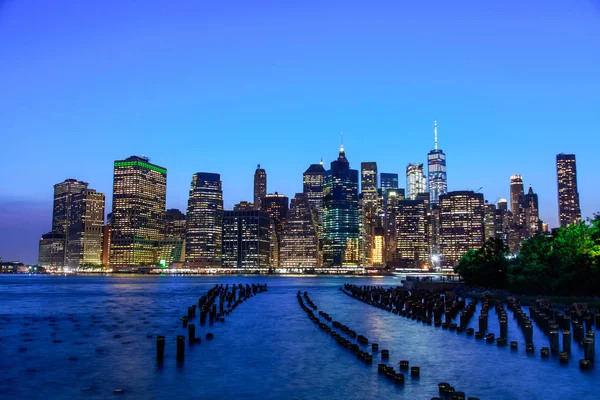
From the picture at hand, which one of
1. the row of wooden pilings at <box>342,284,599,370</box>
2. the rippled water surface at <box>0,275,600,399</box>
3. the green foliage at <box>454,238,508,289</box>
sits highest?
the green foliage at <box>454,238,508,289</box>

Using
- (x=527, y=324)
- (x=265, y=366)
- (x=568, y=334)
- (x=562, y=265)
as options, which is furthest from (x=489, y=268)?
(x=265, y=366)

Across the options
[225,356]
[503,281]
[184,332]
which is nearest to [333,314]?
[184,332]

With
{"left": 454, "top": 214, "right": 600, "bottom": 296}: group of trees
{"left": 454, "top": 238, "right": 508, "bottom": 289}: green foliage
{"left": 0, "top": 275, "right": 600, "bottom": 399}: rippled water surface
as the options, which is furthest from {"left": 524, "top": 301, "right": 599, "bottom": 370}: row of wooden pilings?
{"left": 454, "top": 238, "right": 508, "bottom": 289}: green foliage

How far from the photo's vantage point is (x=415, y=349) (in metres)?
39.2

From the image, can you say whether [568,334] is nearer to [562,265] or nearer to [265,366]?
[265,366]

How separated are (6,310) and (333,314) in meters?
42.3

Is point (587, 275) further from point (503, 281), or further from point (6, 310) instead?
point (6, 310)

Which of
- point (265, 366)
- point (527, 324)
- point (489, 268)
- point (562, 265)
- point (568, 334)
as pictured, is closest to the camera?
point (265, 366)

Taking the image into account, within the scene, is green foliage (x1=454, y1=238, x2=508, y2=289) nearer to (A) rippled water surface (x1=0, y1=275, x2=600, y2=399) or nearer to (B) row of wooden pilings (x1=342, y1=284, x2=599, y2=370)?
(B) row of wooden pilings (x1=342, y1=284, x2=599, y2=370)

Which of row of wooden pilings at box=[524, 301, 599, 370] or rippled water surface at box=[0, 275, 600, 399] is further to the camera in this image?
row of wooden pilings at box=[524, 301, 599, 370]

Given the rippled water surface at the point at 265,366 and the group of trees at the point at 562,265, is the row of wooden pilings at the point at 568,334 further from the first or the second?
the group of trees at the point at 562,265

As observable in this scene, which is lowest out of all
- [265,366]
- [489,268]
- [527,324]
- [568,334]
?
[265,366]

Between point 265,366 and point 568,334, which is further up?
point 568,334

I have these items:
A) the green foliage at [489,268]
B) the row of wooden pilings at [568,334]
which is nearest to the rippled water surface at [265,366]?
the row of wooden pilings at [568,334]
